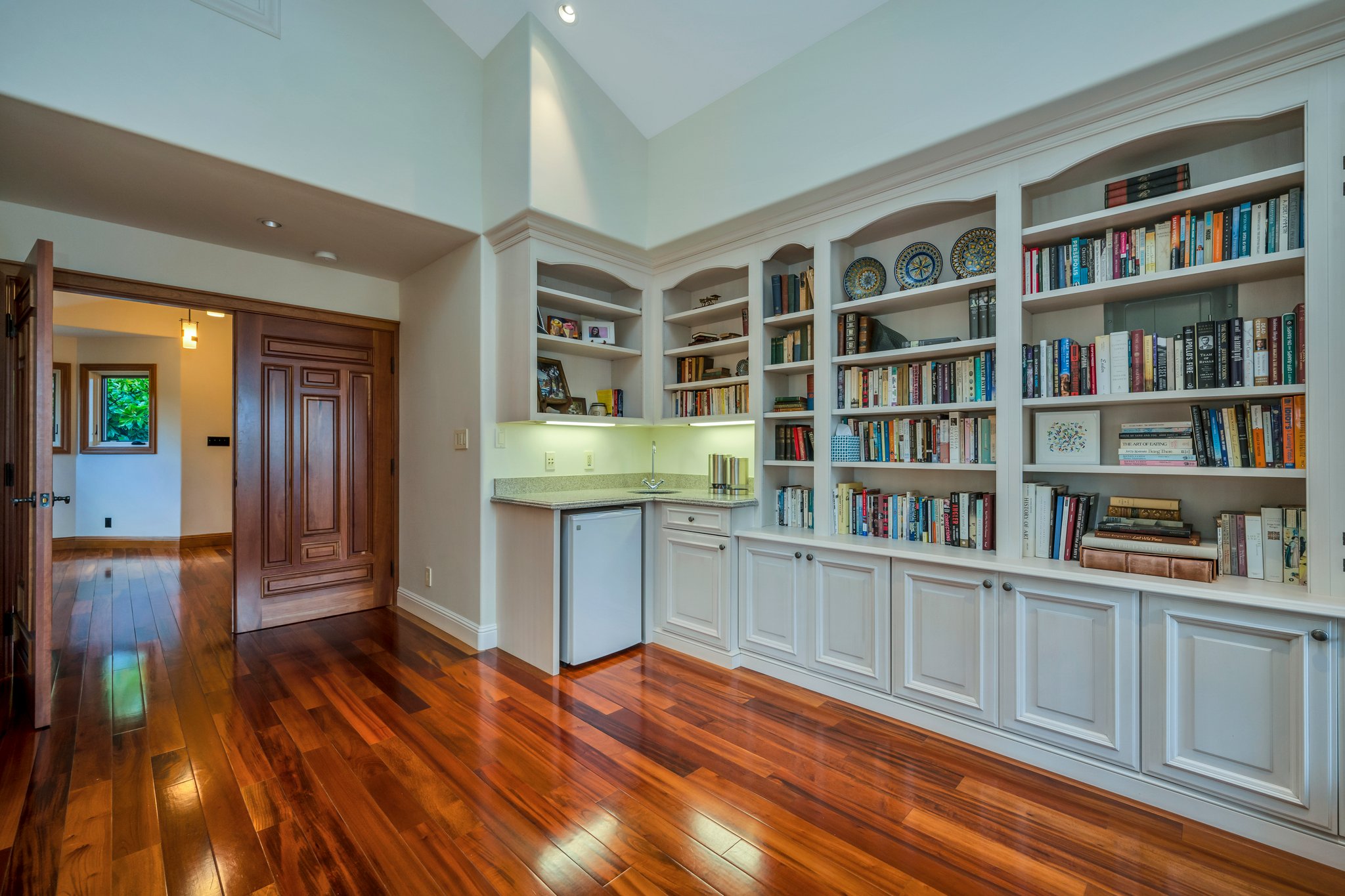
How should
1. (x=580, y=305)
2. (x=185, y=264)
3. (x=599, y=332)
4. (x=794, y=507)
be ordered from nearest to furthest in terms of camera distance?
(x=794, y=507) → (x=185, y=264) → (x=580, y=305) → (x=599, y=332)

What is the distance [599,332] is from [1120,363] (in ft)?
9.61

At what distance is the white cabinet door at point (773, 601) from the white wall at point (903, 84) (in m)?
1.95

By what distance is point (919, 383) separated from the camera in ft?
9.42

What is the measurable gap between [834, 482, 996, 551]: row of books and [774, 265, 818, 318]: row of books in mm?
1056

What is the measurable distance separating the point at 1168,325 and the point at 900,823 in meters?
2.21

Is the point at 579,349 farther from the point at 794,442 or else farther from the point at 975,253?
the point at 975,253

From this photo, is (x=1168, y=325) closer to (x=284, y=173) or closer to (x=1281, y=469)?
(x=1281, y=469)

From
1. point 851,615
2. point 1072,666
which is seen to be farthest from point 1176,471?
point 851,615

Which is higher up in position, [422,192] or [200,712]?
[422,192]

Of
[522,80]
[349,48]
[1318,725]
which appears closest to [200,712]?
[349,48]

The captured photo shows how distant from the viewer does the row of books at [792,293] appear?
3270mm

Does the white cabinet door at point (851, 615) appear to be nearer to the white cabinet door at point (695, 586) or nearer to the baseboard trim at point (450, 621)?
the white cabinet door at point (695, 586)

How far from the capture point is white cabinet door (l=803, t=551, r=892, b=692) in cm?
268

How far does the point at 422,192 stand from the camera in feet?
11.0
